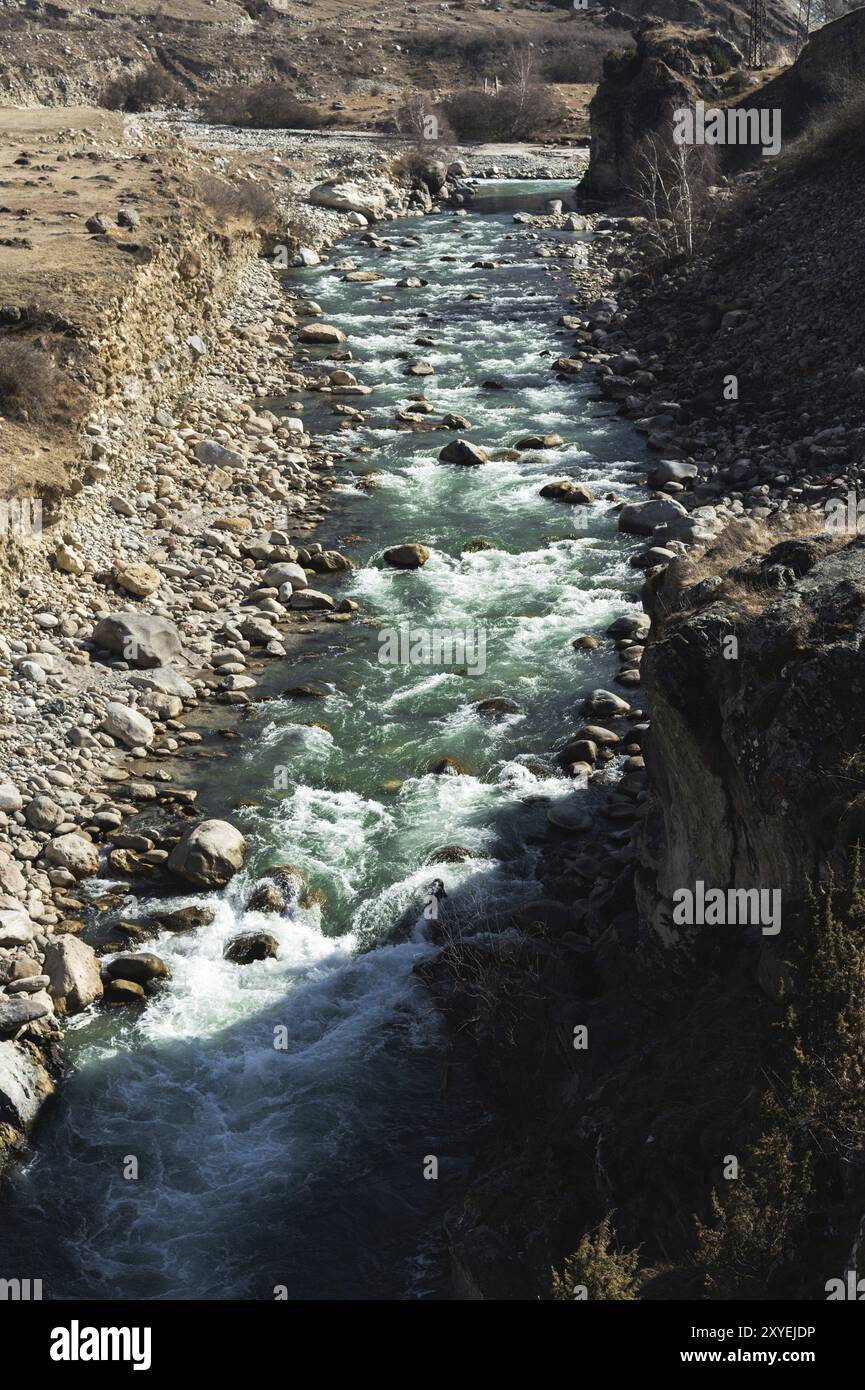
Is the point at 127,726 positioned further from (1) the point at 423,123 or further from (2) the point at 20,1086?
(1) the point at 423,123

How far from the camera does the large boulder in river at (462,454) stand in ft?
79.5

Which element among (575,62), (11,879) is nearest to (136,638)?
(11,879)

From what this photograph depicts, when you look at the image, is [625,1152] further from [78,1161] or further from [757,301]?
[757,301]

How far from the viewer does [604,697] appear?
1628cm

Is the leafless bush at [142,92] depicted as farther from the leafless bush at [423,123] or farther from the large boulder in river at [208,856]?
the large boulder in river at [208,856]

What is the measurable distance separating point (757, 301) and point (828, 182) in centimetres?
480

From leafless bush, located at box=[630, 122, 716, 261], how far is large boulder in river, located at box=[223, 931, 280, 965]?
976 inches

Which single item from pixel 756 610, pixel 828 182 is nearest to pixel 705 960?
pixel 756 610

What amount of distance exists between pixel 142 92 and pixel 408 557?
164 ft

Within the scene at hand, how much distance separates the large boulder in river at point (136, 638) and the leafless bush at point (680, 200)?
811 inches

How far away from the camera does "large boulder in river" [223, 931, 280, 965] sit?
1255 cm

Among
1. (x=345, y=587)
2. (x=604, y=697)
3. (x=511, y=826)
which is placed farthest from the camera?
(x=345, y=587)

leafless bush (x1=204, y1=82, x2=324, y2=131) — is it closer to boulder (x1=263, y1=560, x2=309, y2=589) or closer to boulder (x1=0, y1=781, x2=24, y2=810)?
boulder (x1=263, y1=560, x2=309, y2=589)

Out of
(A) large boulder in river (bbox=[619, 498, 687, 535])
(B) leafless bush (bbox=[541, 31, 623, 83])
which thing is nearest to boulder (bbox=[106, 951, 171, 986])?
(A) large boulder in river (bbox=[619, 498, 687, 535])
